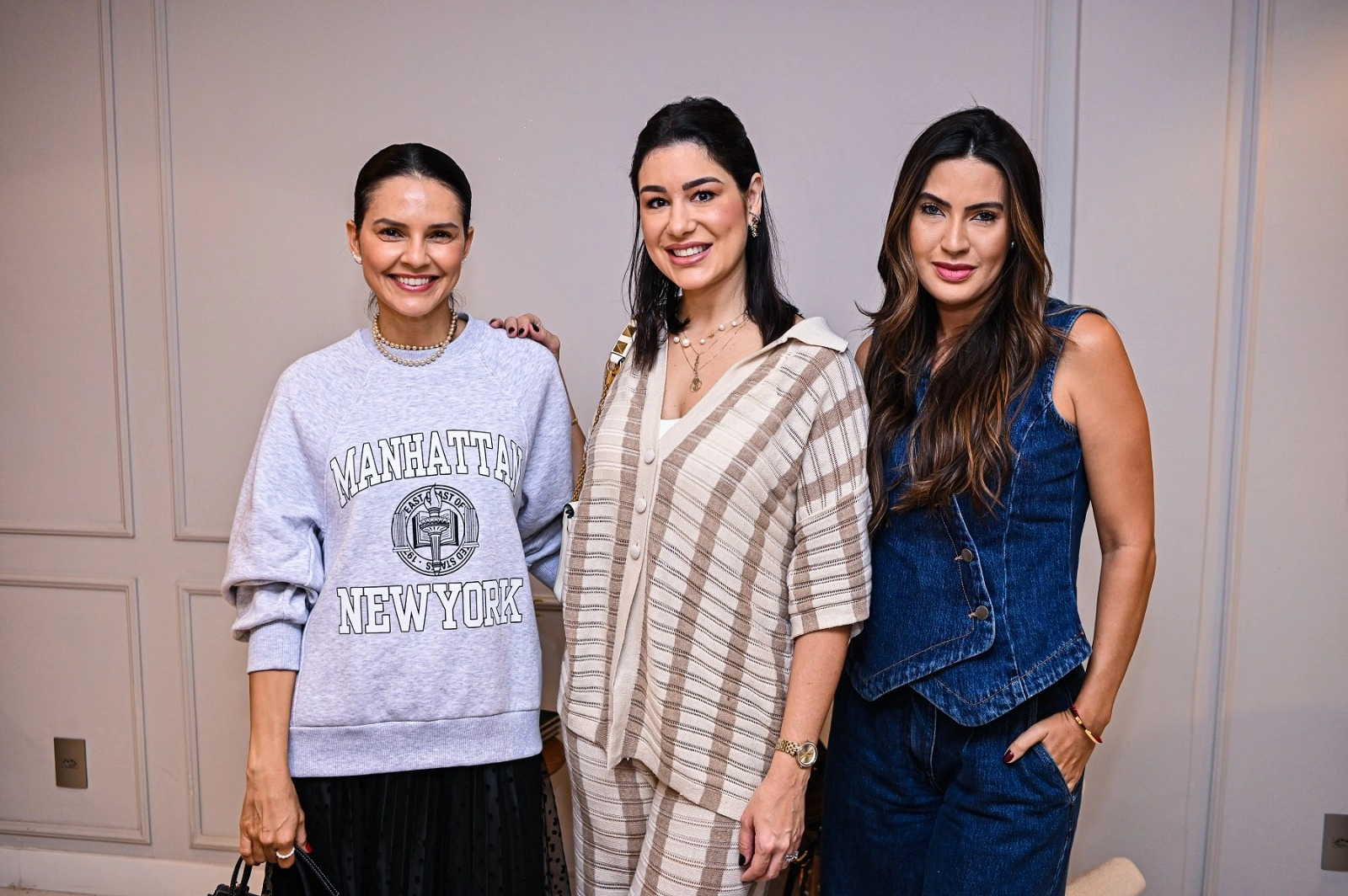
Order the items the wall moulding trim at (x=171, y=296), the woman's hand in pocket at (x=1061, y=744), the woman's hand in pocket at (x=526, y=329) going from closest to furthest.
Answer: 1. the woman's hand in pocket at (x=1061, y=744)
2. the woman's hand in pocket at (x=526, y=329)
3. the wall moulding trim at (x=171, y=296)

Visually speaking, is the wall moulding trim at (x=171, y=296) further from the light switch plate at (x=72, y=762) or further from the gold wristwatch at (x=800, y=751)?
the gold wristwatch at (x=800, y=751)

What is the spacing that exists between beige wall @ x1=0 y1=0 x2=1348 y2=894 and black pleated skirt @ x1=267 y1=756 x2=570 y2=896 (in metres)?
0.95

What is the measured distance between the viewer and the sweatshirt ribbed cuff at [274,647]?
1.45 metres

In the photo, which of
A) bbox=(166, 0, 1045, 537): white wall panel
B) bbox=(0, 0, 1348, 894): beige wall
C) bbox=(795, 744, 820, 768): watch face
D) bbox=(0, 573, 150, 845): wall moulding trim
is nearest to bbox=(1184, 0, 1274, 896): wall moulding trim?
bbox=(0, 0, 1348, 894): beige wall

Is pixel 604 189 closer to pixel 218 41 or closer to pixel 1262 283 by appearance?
pixel 218 41

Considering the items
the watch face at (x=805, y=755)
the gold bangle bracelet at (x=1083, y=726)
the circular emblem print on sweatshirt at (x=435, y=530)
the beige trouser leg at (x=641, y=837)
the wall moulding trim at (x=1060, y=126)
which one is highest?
the wall moulding trim at (x=1060, y=126)

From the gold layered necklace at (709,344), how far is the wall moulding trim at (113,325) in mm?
1807

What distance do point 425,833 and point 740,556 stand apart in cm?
69

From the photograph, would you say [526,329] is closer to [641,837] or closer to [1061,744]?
[641,837]

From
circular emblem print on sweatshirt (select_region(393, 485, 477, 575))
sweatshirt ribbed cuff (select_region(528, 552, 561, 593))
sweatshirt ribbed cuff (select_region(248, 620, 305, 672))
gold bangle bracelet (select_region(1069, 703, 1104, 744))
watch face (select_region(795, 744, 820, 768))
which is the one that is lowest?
watch face (select_region(795, 744, 820, 768))

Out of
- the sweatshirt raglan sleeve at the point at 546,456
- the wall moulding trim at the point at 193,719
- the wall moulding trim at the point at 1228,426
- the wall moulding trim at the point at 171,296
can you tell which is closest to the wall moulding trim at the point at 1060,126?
the wall moulding trim at the point at 1228,426

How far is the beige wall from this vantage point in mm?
2105

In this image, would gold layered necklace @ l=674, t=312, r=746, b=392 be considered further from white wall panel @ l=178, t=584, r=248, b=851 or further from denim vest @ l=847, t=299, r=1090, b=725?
white wall panel @ l=178, t=584, r=248, b=851

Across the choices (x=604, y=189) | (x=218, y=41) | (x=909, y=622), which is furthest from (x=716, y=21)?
(x=909, y=622)
